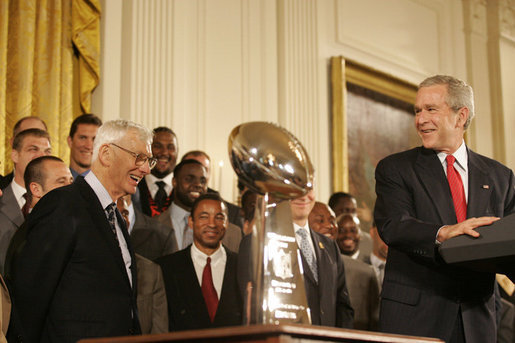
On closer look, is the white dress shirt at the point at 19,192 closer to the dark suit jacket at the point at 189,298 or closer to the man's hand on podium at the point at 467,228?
the dark suit jacket at the point at 189,298

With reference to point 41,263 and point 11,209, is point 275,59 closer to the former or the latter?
point 11,209

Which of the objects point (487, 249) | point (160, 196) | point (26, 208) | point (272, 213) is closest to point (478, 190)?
point (487, 249)

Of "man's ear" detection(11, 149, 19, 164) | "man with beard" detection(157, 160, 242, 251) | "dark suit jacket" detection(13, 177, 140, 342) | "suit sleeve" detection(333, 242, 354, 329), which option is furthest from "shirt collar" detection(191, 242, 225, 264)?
"dark suit jacket" detection(13, 177, 140, 342)

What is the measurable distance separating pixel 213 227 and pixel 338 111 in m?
4.58

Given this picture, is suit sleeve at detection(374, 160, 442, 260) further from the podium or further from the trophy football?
the trophy football

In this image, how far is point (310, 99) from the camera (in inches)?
348

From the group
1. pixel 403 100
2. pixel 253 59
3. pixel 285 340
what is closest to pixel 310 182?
pixel 285 340

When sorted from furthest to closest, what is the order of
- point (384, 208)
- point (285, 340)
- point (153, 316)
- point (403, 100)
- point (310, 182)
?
1. point (403, 100)
2. point (153, 316)
3. point (384, 208)
4. point (310, 182)
5. point (285, 340)

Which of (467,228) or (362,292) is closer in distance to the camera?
(467,228)

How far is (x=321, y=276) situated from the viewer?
4.71 meters

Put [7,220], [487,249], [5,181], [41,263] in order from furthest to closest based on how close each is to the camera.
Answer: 1. [5,181]
2. [7,220]
3. [41,263]
4. [487,249]

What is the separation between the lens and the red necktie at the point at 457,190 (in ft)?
10.2

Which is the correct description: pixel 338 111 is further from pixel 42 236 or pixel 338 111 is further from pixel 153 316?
pixel 42 236

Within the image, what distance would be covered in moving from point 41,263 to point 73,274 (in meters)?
0.14
